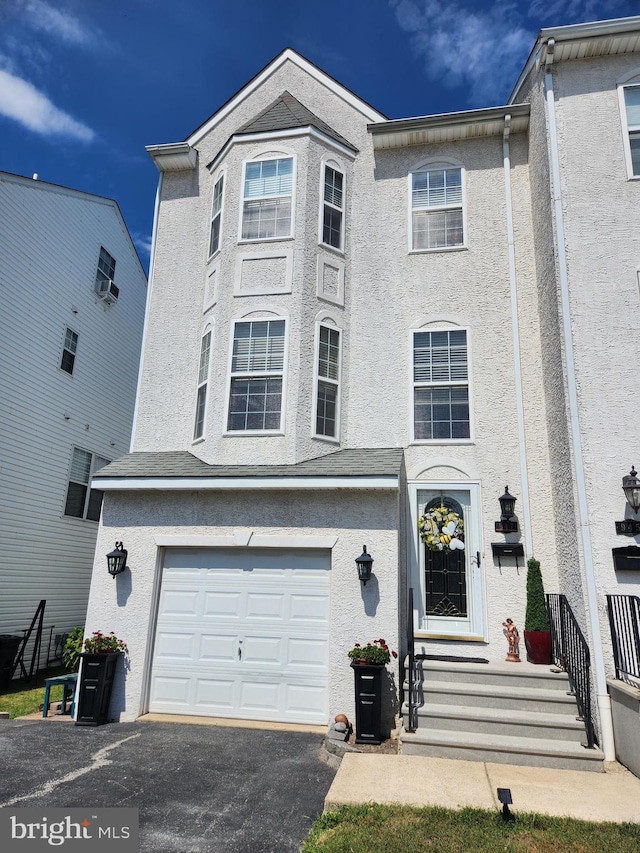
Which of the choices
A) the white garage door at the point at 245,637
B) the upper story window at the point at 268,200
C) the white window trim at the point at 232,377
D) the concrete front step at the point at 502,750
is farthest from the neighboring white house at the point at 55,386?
the concrete front step at the point at 502,750

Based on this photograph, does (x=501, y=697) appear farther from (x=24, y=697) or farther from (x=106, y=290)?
(x=106, y=290)

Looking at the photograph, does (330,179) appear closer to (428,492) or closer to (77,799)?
(428,492)

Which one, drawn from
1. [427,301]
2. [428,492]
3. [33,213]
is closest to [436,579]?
[428,492]

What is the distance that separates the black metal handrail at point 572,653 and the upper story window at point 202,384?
20.7 ft

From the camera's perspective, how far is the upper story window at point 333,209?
10.2 m

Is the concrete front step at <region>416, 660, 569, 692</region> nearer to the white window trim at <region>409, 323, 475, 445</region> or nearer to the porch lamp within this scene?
the porch lamp

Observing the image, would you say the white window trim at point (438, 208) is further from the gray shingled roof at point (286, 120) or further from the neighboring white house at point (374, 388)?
the gray shingled roof at point (286, 120)

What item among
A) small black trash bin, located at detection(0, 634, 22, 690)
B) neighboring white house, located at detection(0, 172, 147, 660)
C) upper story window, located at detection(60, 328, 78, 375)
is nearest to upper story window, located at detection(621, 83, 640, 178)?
neighboring white house, located at detection(0, 172, 147, 660)

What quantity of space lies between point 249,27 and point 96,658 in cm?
1157

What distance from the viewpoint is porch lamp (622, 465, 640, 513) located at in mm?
6754

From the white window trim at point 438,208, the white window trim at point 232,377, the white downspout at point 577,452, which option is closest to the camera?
the white downspout at point 577,452

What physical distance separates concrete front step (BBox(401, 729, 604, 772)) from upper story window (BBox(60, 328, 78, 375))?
11.8 metres

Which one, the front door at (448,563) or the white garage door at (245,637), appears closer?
the white garage door at (245,637)

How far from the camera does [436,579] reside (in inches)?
337
